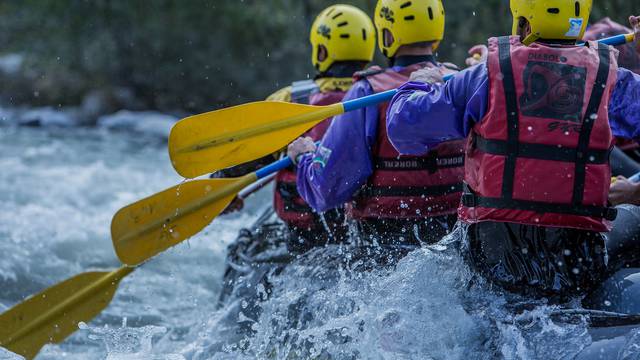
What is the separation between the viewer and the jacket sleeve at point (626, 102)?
285 centimetres

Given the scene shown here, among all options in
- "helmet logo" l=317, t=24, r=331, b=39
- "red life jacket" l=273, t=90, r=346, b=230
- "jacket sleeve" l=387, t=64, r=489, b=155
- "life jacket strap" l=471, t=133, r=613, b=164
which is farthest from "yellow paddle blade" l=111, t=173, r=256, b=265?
"life jacket strap" l=471, t=133, r=613, b=164

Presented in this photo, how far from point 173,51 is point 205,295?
10.2 meters

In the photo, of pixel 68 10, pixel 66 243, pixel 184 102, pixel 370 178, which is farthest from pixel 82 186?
pixel 68 10

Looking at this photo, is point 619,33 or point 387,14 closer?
point 387,14

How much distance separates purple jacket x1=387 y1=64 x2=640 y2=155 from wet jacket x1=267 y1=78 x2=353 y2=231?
1.34 metres

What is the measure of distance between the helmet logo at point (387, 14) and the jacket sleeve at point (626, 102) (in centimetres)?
116

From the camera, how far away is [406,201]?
144 inches

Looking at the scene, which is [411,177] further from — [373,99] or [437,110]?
[437,110]

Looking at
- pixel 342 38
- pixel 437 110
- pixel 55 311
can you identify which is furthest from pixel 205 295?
pixel 437 110

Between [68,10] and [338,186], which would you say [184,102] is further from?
[338,186]

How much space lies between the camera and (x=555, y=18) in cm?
279

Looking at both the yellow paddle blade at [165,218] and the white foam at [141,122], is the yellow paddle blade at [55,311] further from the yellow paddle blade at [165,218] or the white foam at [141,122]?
the white foam at [141,122]

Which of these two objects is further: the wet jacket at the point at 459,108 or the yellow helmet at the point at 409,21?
the yellow helmet at the point at 409,21

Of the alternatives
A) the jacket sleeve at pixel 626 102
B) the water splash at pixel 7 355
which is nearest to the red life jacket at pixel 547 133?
the jacket sleeve at pixel 626 102
